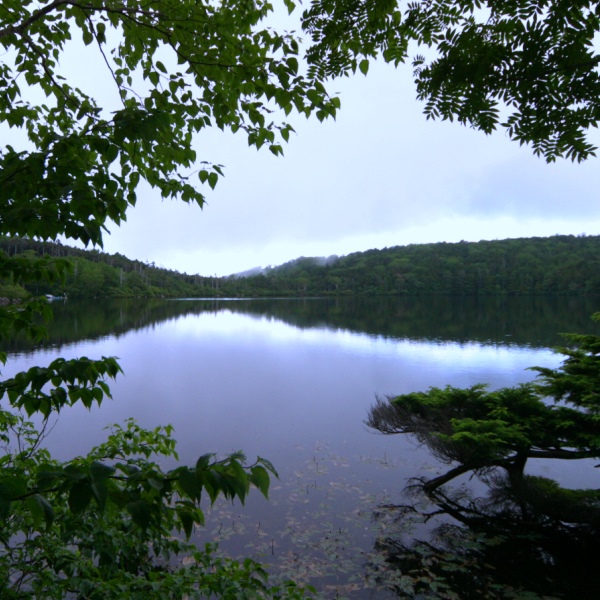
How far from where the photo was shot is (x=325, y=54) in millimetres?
2451

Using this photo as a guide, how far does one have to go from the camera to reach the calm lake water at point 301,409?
257 inches

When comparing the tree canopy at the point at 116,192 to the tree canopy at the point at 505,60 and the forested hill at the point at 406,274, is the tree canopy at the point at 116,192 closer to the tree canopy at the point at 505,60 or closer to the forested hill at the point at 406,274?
the tree canopy at the point at 505,60

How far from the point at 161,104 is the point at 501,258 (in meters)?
126

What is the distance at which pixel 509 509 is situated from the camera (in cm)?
731

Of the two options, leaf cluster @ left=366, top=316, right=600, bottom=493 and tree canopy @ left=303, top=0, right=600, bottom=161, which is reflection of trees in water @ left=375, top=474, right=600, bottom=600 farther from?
tree canopy @ left=303, top=0, right=600, bottom=161

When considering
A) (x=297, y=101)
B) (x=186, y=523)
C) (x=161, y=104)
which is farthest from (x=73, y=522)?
(x=297, y=101)

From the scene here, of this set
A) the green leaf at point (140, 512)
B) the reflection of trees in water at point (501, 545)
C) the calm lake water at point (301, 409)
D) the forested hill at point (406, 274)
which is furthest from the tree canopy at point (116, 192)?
the forested hill at point (406, 274)

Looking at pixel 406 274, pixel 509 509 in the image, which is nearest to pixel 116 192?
pixel 509 509

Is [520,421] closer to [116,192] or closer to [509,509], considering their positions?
[509,509]

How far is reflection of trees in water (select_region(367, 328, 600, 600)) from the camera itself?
547cm

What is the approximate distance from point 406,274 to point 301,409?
114590 mm

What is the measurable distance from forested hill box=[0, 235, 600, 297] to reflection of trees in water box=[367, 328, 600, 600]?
8436 centimetres

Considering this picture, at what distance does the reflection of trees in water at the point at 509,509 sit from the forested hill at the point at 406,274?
8436 centimetres

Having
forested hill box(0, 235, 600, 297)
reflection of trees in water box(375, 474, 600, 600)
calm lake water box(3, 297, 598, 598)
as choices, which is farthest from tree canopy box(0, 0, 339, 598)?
forested hill box(0, 235, 600, 297)
